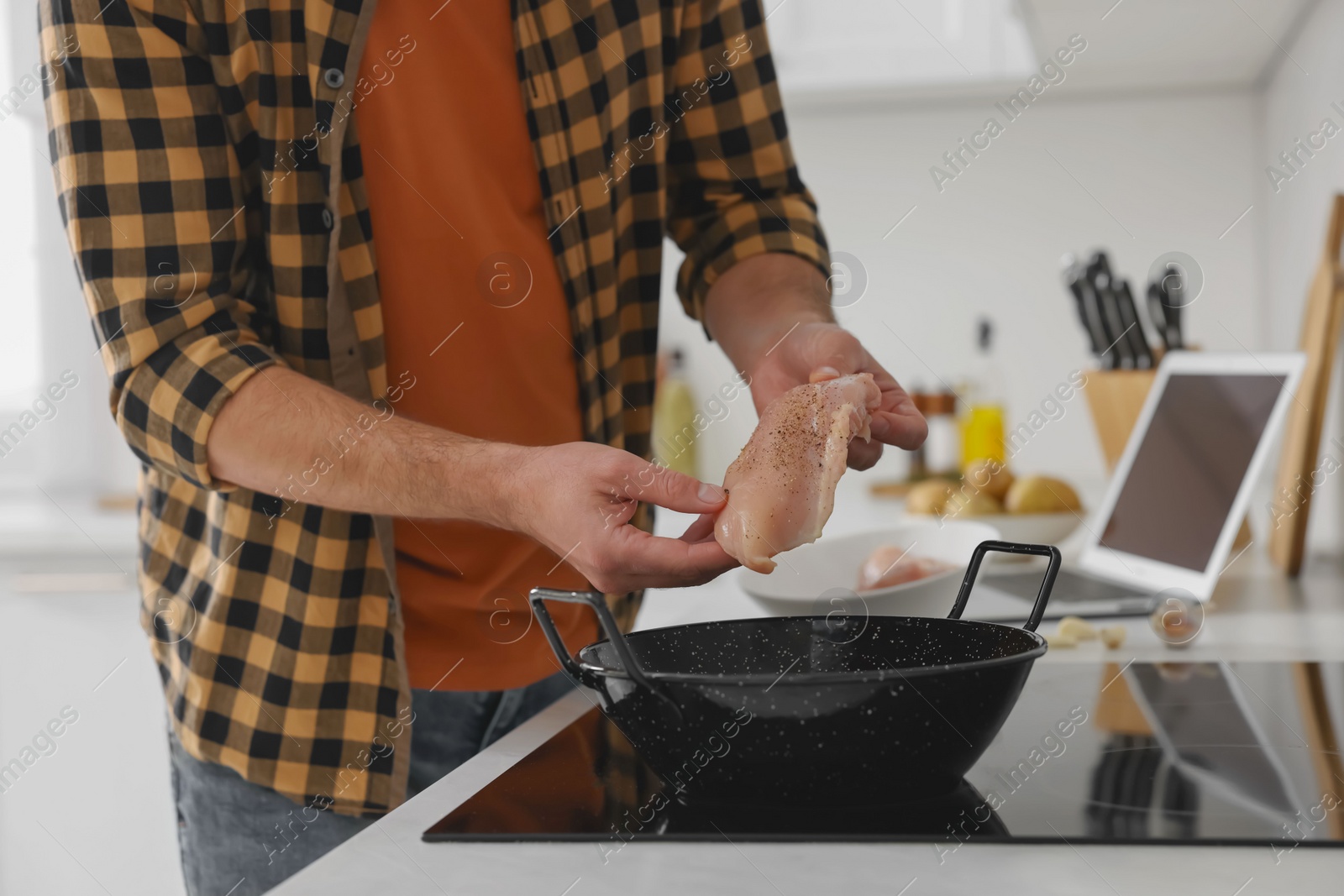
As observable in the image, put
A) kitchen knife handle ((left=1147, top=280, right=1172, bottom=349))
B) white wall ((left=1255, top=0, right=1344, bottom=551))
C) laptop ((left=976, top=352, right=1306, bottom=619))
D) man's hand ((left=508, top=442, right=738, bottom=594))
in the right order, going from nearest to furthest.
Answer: man's hand ((left=508, top=442, right=738, bottom=594)) → laptop ((left=976, top=352, right=1306, bottom=619)) → white wall ((left=1255, top=0, right=1344, bottom=551)) → kitchen knife handle ((left=1147, top=280, right=1172, bottom=349))

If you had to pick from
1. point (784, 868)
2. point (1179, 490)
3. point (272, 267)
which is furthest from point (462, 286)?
point (1179, 490)

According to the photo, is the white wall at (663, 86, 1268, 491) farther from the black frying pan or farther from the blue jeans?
the black frying pan

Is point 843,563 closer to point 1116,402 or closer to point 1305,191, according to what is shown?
point 1116,402

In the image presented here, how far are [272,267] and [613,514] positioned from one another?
36 centimetres

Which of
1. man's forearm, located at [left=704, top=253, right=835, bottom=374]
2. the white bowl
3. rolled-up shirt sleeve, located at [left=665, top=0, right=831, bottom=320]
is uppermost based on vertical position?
rolled-up shirt sleeve, located at [left=665, top=0, right=831, bottom=320]

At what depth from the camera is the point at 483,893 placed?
1.61 feet

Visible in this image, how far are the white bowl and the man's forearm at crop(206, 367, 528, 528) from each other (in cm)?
35

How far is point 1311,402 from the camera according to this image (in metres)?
1.34

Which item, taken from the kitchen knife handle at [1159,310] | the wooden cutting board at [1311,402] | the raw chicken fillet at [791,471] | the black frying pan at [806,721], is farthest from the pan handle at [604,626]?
the kitchen knife handle at [1159,310]

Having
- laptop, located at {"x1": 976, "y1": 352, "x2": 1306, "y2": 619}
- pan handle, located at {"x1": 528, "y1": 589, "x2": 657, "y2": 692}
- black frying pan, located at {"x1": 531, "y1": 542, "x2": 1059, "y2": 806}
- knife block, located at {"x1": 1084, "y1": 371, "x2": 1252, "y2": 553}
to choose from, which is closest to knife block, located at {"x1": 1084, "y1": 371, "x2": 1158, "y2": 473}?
knife block, located at {"x1": 1084, "y1": 371, "x2": 1252, "y2": 553}

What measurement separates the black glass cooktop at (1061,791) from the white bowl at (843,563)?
244 mm

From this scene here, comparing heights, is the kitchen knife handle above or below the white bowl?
above

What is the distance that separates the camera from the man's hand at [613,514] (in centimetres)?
63

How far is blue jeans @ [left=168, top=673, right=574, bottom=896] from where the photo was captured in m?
0.84
